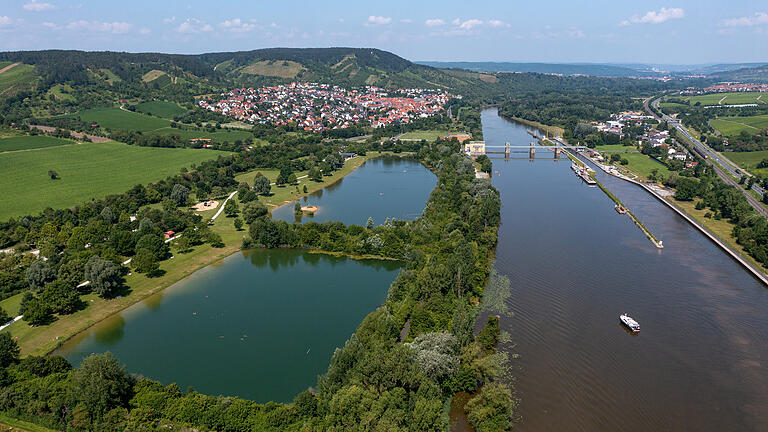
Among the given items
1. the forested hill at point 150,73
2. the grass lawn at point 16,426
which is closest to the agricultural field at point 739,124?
the forested hill at point 150,73

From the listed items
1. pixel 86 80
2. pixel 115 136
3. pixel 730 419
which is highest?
pixel 86 80

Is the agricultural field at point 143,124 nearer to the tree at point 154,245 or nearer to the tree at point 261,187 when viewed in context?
the tree at point 261,187

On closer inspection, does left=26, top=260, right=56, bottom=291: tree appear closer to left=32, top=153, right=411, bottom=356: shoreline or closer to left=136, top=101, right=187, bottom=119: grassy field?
left=32, top=153, right=411, bottom=356: shoreline

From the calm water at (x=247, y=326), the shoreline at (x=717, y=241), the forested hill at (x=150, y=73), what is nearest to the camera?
the calm water at (x=247, y=326)

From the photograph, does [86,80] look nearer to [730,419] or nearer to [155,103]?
[155,103]

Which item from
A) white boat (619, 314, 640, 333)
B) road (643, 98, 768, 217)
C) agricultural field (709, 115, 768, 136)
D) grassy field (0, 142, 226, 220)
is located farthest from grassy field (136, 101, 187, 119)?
agricultural field (709, 115, 768, 136)

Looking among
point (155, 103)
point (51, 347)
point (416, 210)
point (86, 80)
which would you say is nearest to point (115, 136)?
point (155, 103)
